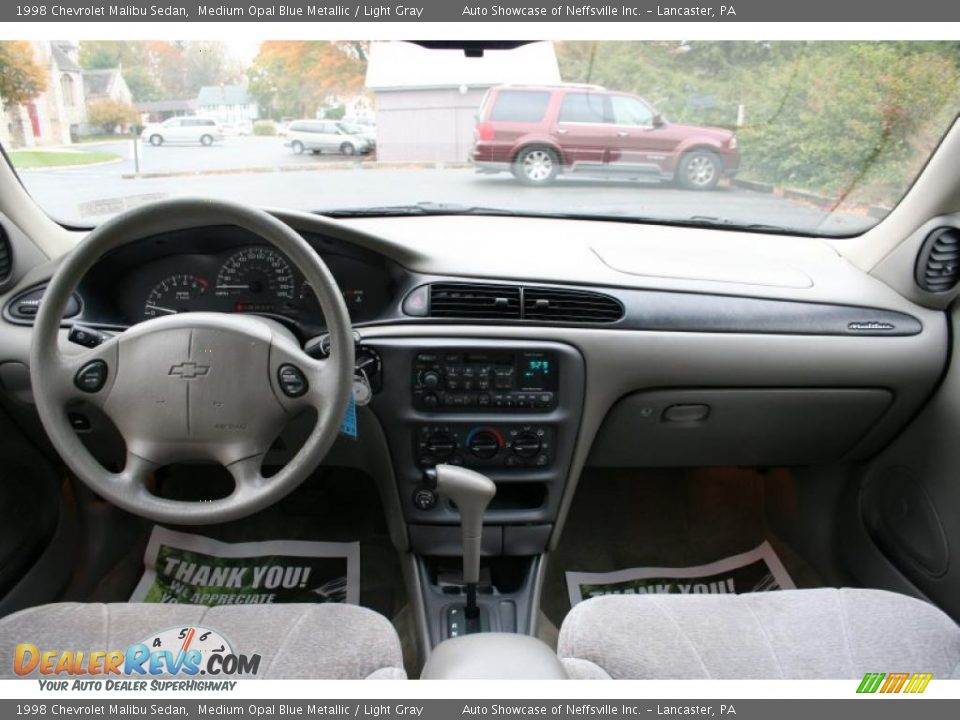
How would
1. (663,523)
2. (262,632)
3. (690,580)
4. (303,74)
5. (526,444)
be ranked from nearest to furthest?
(262,632) → (526,444) → (303,74) → (690,580) → (663,523)

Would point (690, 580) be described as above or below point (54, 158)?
below

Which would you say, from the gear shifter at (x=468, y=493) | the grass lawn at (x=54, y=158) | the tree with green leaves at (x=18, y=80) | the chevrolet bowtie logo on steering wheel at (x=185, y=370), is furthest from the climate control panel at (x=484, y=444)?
the tree with green leaves at (x=18, y=80)

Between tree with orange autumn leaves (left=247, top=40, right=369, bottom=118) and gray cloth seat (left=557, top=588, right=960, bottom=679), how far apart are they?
161 cm

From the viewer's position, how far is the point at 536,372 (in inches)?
72.1

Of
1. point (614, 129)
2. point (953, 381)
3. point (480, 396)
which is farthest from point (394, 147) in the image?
point (953, 381)

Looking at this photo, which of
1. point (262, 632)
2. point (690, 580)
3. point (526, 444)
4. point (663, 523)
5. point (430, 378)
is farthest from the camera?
point (663, 523)

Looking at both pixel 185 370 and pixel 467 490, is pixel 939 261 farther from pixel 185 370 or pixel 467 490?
pixel 185 370

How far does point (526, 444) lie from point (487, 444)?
0.11m

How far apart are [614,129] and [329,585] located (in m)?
1.76

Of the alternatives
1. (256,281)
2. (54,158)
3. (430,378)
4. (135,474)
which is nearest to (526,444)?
(430,378)

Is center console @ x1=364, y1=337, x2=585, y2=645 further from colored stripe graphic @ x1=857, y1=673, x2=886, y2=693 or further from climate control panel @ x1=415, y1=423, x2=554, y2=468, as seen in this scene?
colored stripe graphic @ x1=857, y1=673, x2=886, y2=693

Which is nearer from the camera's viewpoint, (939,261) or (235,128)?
(939,261)

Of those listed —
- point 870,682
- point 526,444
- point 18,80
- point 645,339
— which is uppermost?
point 18,80

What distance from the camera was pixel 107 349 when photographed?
141 centimetres
